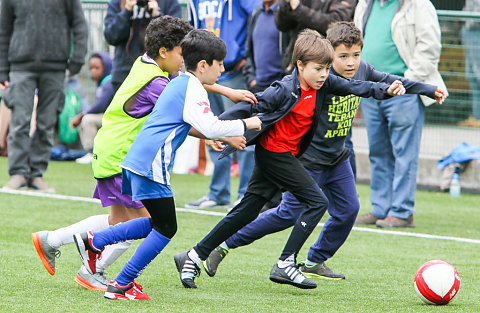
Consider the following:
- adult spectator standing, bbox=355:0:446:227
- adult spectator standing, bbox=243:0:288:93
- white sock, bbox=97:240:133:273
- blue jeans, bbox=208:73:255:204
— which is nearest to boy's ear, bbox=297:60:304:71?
white sock, bbox=97:240:133:273

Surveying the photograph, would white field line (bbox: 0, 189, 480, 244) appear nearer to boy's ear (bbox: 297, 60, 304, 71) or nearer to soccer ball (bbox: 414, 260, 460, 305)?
soccer ball (bbox: 414, 260, 460, 305)

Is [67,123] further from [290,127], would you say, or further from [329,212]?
[290,127]

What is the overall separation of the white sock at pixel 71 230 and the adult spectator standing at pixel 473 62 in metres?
6.49

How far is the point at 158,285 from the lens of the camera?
5.31 metres

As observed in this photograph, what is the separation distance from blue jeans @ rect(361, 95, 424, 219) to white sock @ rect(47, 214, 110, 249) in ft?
11.6

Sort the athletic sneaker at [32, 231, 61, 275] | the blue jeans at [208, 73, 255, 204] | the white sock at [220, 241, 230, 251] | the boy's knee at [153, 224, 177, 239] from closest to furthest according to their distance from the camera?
the boy's knee at [153, 224, 177, 239] → the athletic sneaker at [32, 231, 61, 275] → the white sock at [220, 241, 230, 251] → the blue jeans at [208, 73, 255, 204]

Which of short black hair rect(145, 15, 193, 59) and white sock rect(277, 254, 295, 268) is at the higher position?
short black hair rect(145, 15, 193, 59)

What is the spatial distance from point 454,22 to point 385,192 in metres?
3.31

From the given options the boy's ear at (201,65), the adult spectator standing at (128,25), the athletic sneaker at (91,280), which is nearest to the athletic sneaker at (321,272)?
the athletic sneaker at (91,280)

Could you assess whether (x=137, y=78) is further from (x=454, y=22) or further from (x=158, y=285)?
(x=454, y=22)

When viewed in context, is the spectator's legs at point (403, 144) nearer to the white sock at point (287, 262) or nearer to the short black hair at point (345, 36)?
the short black hair at point (345, 36)

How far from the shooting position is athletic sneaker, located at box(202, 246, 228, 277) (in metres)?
5.50

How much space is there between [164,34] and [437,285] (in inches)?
83.6

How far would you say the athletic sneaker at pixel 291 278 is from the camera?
521 centimetres
